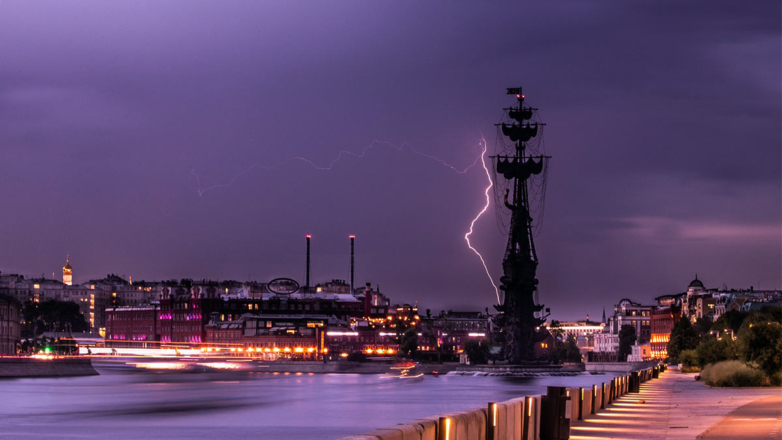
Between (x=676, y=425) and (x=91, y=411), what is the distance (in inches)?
2951

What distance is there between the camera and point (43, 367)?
577ft

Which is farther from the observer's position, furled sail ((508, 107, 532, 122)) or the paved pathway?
furled sail ((508, 107, 532, 122))

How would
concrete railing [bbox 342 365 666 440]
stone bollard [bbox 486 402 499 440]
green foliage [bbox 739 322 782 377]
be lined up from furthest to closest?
green foliage [bbox 739 322 782 377] → stone bollard [bbox 486 402 499 440] → concrete railing [bbox 342 365 666 440]

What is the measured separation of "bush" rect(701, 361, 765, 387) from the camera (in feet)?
190

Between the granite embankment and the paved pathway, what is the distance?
5840 inches

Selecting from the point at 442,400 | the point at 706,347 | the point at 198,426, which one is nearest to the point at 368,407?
the point at 442,400

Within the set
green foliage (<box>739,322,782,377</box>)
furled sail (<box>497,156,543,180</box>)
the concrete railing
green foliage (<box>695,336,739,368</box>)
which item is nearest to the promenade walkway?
the concrete railing

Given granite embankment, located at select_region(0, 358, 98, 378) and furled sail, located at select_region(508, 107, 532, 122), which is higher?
furled sail, located at select_region(508, 107, 532, 122)

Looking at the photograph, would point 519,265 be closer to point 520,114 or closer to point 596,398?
point 520,114

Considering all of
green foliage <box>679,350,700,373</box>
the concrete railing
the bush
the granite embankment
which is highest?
the concrete railing

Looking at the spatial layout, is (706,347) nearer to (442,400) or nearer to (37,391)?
(442,400)

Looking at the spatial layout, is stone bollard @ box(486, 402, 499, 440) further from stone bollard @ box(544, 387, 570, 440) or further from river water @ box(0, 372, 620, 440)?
river water @ box(0, 372, 620, 440)

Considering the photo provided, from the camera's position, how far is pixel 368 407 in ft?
307

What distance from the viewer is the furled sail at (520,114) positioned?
16138cm
